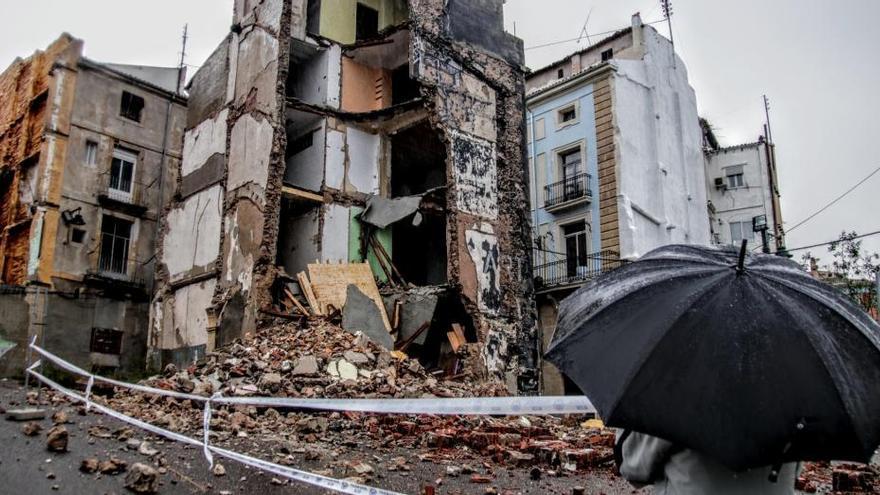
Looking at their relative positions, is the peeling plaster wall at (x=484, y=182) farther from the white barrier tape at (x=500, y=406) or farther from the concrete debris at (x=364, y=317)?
the white barrier tape at (x=500, y=406)

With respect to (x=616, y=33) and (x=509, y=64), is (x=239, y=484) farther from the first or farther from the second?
(x=616, y=33)

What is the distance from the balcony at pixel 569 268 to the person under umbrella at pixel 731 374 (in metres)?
21.5

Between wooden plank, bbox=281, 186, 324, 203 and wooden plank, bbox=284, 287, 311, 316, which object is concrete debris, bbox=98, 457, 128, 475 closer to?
wooden plank, bbox=284, 287, 311, 316

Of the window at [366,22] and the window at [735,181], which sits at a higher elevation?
the window at [366,22]

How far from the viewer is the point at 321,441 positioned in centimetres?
755

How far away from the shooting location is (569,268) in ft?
84.5

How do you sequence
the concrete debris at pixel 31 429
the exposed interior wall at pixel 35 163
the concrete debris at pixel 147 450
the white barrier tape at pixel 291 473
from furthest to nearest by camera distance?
the exposed interior wall at pixel 35 163, the concrete debris at pixel 31 429, the concrete debris at pixel 147 450, the white barrier tape at pixel 291 473

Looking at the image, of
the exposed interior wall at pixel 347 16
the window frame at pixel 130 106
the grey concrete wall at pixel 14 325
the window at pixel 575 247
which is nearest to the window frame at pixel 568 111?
the window at pixel 575 247

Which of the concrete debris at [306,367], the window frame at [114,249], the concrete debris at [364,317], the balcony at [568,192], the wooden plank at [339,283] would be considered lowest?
the concrete debris at [306,367]

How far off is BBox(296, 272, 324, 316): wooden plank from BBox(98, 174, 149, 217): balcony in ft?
40.4

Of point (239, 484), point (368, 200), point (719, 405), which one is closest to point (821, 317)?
point (719, 405)

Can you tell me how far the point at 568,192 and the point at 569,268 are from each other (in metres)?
3.23

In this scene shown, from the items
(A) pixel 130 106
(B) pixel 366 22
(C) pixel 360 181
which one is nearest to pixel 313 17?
(B) pixel 366 22

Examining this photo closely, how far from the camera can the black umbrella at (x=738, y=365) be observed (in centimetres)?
185
